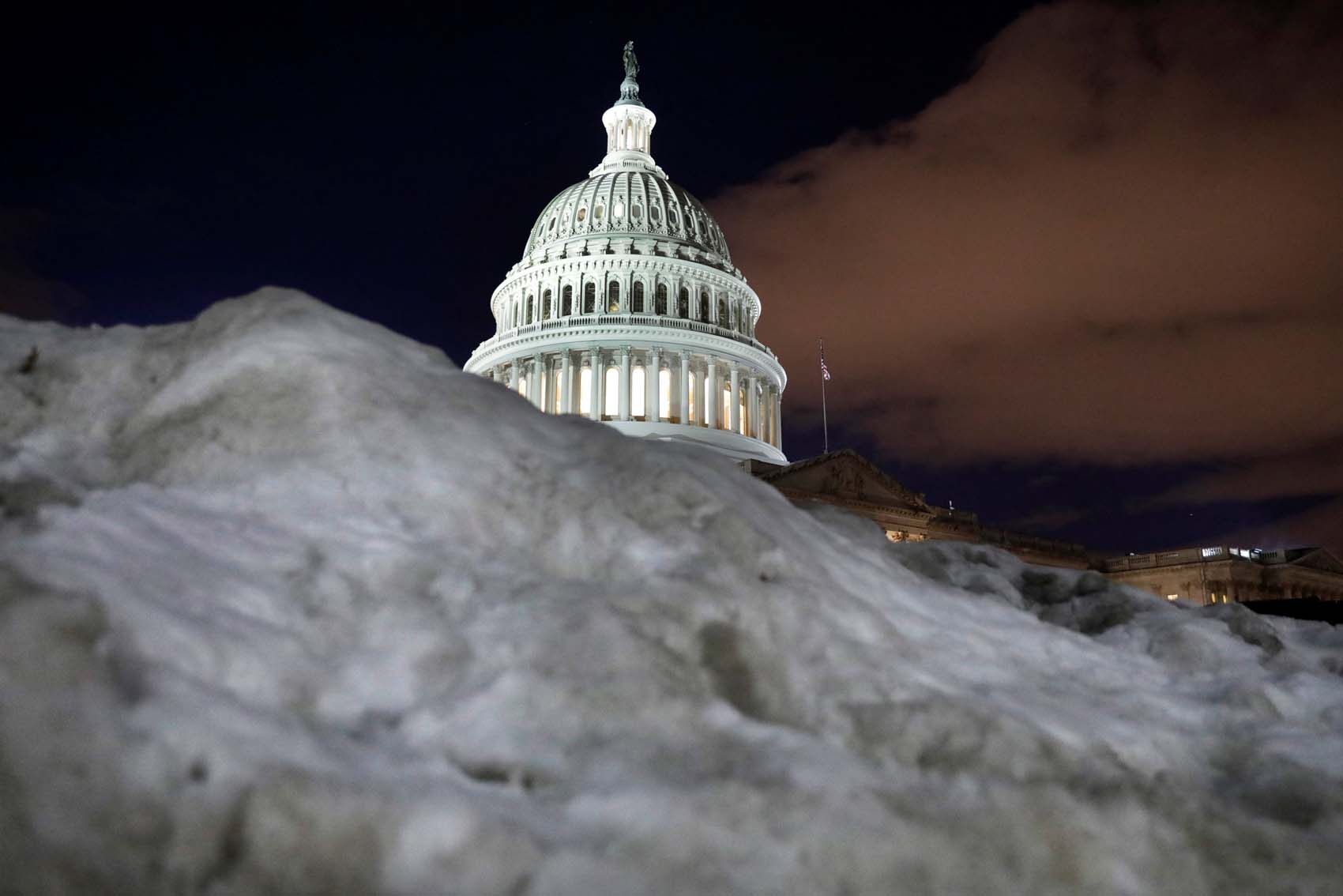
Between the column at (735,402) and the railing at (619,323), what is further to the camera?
the column at (735,402)

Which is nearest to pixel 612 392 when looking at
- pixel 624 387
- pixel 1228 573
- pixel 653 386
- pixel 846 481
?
pixel 624 387

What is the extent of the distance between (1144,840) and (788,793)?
1817 mm

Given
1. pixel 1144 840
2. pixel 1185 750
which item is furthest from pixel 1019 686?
pixel 1144 840

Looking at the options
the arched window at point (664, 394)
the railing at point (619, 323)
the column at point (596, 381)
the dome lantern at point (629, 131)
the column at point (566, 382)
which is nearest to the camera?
the column at point (596, 381)

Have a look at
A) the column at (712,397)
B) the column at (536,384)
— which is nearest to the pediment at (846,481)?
the column at (712,397)

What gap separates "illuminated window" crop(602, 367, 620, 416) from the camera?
83.1 meters

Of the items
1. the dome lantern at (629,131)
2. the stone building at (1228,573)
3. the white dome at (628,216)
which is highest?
the dome lantern at (629,131)

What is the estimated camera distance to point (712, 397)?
85.2 m

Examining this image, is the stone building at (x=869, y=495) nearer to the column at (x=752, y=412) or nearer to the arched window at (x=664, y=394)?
the arched window at (x=664, y=394)

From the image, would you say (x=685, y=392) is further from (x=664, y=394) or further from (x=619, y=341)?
(x=619, y=341)

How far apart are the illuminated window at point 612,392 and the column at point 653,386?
2141 millimetres

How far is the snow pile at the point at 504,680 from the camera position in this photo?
3764mm

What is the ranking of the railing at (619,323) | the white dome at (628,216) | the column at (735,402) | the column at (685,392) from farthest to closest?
the white dome at (628,216) < the column at (735,402) < the railing at (619,323) < the column at (685,392)

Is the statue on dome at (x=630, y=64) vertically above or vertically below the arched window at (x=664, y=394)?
above
